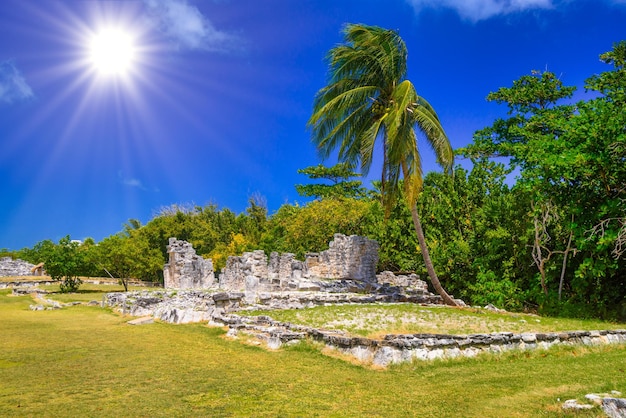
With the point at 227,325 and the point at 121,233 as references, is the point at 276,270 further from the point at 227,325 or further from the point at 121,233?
the point at 121,233

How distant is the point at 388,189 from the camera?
51.3 ft

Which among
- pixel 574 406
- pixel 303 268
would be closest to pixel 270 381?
pixel 574 406

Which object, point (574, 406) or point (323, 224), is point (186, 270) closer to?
point (323, 224)

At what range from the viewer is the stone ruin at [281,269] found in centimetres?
1970

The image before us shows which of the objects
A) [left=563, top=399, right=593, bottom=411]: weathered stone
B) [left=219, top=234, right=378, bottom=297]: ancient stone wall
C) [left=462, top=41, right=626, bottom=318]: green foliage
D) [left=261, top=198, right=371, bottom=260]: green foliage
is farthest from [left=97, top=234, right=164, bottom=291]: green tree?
[left=563, top=399, right=593, bottom=411]: weathered stone

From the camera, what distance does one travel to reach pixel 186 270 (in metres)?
25.5

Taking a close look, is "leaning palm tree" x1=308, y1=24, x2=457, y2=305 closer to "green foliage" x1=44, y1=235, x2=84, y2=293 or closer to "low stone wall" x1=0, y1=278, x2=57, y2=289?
"green foliage" x1=44, y1=235, x2=84, y2=293

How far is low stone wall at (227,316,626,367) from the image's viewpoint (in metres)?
8.16

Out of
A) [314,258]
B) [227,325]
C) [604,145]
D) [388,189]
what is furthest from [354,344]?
[314,258]

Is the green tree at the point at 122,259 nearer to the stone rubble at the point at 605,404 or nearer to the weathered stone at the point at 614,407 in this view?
the stone rubble at the point at 605,404

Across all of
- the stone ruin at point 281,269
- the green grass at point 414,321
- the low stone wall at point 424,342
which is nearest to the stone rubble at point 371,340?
the low stone wall at point 424,342

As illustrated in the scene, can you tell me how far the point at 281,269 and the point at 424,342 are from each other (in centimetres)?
1523

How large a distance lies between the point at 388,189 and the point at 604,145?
6.64 metres

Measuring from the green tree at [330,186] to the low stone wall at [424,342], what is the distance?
34.5 meters
